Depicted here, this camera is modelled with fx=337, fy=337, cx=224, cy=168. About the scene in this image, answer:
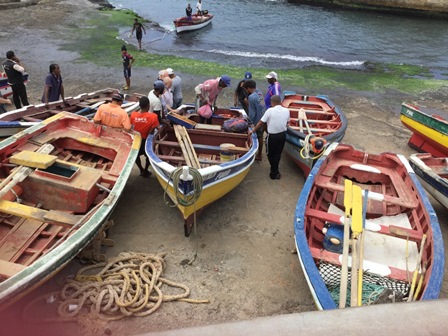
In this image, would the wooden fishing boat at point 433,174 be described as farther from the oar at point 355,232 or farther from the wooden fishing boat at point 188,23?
the wooden fishing boat at point 188,23

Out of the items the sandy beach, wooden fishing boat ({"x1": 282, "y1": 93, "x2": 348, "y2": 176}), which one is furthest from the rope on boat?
wooden fishing boat ({"x1": 282, "y1": 93, "x2": 348, "y2": 176})

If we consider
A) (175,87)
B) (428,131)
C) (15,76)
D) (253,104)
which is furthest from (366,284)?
(15,76)

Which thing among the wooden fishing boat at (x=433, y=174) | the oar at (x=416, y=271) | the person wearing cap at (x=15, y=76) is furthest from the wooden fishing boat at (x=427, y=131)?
the person wearing cap at (x=15, y=76)

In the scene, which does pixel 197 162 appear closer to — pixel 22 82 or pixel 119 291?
pixel 119 291

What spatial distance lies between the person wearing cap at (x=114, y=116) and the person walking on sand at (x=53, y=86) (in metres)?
2.57

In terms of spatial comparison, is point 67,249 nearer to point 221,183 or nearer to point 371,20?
point 221,183

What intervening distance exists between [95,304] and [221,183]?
2.64 metres

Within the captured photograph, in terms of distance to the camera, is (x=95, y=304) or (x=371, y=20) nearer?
(x=95, y=304)

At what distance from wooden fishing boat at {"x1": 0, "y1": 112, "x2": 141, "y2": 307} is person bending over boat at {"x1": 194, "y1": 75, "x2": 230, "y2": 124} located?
1.98 meters

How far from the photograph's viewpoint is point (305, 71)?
59.9ft

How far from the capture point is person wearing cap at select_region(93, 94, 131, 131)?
21.4ft

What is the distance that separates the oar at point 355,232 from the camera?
12.2 feet

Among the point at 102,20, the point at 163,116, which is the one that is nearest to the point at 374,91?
the point at 163,116

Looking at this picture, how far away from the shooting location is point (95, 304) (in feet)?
14.0
